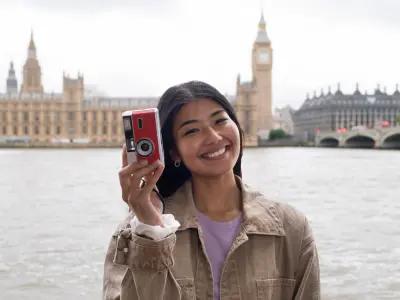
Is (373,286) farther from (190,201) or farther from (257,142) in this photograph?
(257,142)

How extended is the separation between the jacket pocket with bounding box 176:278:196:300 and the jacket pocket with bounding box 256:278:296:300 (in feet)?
0.52

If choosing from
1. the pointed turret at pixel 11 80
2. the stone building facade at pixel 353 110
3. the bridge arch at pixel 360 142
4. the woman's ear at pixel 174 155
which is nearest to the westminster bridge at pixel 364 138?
the bridge arch at pixel 360 142

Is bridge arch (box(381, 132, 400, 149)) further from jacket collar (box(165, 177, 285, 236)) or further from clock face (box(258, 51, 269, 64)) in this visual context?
jacket collar (box(165, 177, 285, 236))

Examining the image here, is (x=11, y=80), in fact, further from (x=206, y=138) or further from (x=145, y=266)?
(x=145, y=266)

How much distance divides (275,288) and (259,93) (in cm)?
8223

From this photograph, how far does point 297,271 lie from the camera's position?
1543 millimetres

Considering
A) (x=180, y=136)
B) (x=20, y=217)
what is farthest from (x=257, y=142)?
(x=180, y=136)

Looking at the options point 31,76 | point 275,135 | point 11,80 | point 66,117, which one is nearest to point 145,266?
point 66,117

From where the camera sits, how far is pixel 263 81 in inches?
3319

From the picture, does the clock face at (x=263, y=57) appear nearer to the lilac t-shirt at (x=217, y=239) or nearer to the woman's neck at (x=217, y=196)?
the woman's neck at (x=217, y=196)

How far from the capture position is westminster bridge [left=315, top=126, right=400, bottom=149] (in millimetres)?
52594

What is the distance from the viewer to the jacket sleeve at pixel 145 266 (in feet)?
4.28

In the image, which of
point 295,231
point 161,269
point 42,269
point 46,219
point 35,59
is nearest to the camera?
point 161,269

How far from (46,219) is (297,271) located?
7.78 metres
